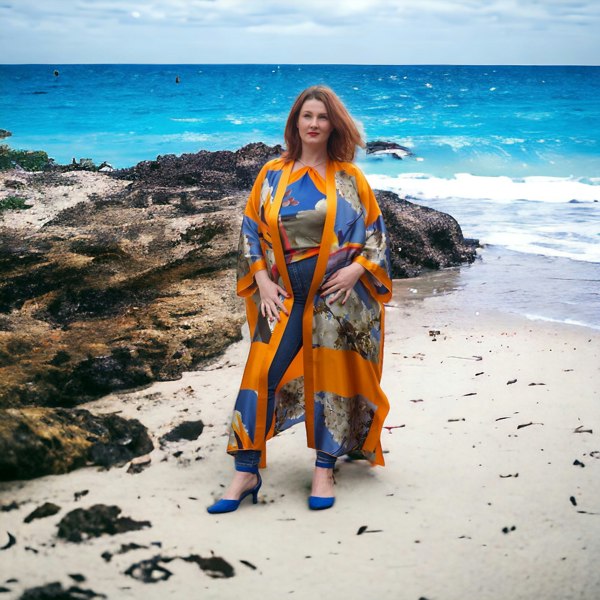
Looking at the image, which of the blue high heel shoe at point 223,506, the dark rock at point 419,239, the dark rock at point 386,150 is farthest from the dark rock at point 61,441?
the dark rock at point 386,150

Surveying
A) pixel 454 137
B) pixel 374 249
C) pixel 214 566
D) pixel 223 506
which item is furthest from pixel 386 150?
pixel 214 566

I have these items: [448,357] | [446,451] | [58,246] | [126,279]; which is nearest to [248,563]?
[446,451]

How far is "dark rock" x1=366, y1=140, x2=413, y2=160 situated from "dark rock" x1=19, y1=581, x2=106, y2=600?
18680mm

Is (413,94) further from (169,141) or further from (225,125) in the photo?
(169,141)

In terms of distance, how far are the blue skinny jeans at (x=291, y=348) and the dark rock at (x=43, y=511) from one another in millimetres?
700

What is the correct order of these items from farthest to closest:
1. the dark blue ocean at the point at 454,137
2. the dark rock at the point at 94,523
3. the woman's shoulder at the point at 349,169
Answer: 1. the dark blue ocean at the point at 454,137
2. the woman's shoulder at the point at 349,169
3. the dark rock at the point at 94,523

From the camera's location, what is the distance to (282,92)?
169 feet

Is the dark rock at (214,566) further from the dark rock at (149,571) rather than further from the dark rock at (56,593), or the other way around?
the dark rock at (56,593)

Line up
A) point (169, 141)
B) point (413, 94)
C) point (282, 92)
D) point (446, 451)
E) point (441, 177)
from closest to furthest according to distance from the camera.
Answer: point (446, 451), point (441, 177), point (169, 141), point (413, 94), point (282, 92)

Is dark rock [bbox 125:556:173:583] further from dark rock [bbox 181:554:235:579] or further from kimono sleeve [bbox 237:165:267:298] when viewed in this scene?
kimono sleeve [bbox 237:165:267:298]

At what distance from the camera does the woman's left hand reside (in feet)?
9.37

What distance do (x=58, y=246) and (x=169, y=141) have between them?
76.7ft

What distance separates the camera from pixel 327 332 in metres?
2.89

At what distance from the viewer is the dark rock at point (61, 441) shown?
2742mm
